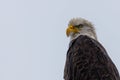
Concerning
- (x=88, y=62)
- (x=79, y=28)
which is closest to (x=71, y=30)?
(x=79, y=28)

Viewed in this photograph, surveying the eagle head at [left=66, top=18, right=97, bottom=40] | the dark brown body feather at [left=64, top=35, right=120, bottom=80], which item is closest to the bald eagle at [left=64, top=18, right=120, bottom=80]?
the dark brown body feather at [left=64, top=35, right=120, bottom=80]

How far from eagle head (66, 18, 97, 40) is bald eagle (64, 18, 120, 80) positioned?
1.10ft

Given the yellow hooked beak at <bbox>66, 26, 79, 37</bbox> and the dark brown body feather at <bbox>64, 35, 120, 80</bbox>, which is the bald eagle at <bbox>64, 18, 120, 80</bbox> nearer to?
the dark brown body feather at <bbox>64, 35, 120, 80</bbox>

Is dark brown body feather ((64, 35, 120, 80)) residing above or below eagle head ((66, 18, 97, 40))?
below

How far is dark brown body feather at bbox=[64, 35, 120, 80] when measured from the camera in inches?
4077

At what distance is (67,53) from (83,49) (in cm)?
45

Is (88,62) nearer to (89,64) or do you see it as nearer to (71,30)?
(89,64)

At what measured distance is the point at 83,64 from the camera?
10375cm

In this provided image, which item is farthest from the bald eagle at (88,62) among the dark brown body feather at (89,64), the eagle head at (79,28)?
the eagle head at (79,28)

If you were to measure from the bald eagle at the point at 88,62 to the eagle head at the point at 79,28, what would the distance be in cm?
33

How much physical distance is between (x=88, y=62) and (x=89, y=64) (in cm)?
4

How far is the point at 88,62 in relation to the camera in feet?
340

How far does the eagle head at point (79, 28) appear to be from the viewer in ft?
344

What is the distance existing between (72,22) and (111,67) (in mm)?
1905
